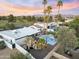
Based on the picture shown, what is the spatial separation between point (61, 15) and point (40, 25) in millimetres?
2683

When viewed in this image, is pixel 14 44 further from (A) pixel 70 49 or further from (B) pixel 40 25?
(B) pixel 40 25

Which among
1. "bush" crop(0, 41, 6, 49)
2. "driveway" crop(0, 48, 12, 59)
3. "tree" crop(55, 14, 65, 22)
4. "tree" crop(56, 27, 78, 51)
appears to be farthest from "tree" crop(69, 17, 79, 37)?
"driveway" crop(0, 48, 12, 59)

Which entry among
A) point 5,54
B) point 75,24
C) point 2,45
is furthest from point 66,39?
point 75,24

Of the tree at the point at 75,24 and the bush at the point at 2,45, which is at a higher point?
the tree at the point at 75,24

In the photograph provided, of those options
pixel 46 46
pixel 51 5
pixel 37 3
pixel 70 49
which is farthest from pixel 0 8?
pixel 70 49

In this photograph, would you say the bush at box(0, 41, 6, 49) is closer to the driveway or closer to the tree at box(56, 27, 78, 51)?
the driveway

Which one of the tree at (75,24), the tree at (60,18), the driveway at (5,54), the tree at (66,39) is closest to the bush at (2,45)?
the driveway at (5,54)

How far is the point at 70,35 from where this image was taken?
12.2 metres

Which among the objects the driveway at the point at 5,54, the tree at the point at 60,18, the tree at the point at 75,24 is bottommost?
the driveway at the point at 5,54

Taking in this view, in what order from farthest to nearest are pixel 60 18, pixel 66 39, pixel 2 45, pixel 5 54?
1. pixel 60 18
2. pixel 2 45
3. pixel 5 54
4. pixel 66 39

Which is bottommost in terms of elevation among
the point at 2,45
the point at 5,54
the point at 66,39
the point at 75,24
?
the point at 5,54

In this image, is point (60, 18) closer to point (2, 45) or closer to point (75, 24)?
point (75, 24)

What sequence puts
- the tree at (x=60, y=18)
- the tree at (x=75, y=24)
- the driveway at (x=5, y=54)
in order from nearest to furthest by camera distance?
the driveway at (x=5, y=54) < the tree at (x=75, y=24) < the tree at (x=60, y=18)

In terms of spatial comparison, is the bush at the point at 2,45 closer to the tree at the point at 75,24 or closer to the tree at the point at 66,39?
the tree at the point at 66,39
